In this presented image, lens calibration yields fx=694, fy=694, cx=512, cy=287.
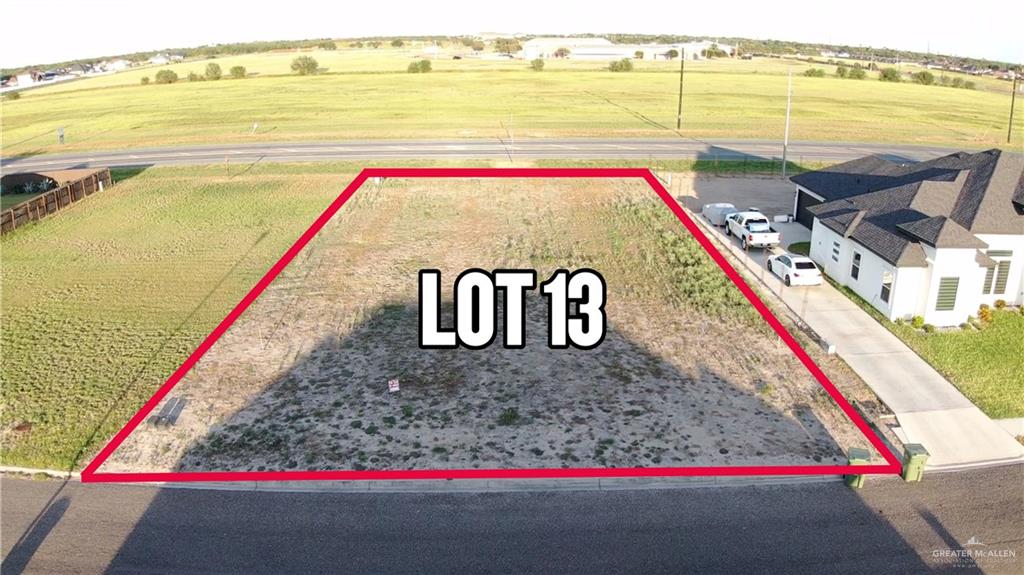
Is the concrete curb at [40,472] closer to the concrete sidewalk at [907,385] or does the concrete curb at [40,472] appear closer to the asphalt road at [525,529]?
the asphalt road at [525,529]

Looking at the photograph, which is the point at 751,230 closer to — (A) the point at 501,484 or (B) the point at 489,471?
(B) the point at 489,471

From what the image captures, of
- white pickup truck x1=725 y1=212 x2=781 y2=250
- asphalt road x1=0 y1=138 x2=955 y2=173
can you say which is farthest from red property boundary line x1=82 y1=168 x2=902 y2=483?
asphalt road x1=0 y1=138 x2=955 y2=173

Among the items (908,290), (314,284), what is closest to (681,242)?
(908,290)

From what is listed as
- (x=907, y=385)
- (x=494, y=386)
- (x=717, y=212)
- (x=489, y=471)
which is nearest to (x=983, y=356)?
(x=907, y=385)

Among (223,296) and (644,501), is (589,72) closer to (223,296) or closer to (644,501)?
(223,296)

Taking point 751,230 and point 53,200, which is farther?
point 53,200

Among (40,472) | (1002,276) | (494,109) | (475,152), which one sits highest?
(494,109)

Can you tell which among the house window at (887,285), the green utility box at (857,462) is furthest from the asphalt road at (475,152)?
the green utility box at (857,462)
